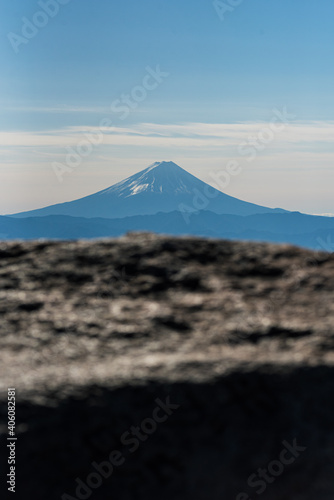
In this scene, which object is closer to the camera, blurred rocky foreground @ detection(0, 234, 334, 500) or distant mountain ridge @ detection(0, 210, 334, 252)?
blurred rocky foreground @ detection(0, 234, 334, 500)

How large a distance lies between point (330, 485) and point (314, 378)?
345mm

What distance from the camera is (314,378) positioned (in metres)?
1.61

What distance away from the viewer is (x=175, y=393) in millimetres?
1533

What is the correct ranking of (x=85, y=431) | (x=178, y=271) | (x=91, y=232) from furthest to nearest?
(x=91, y=232), (x=178, y=271), (x=85, y=431)

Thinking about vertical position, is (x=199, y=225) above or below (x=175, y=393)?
above

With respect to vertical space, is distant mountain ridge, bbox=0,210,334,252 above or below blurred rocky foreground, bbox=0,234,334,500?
above

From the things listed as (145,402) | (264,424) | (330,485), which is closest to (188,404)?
(145,402)

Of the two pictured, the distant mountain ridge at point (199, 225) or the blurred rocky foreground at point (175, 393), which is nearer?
the blurred rocky foreground at point (175, 393)

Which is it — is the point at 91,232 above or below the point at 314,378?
above

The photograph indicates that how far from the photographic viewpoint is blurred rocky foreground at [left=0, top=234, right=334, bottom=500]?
1.51 metres

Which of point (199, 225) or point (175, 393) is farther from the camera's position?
point (199, 225)

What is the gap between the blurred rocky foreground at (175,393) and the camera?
1.51 m

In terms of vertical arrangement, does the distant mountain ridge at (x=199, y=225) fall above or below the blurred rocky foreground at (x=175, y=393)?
above

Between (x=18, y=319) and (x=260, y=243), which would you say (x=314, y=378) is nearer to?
(x=260, y=243)
